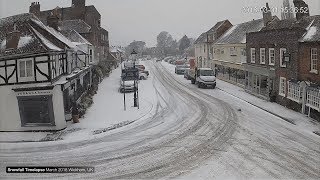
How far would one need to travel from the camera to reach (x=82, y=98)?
81.3 feet

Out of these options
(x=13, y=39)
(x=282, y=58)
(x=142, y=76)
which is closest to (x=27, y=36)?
(x=13, y=39)

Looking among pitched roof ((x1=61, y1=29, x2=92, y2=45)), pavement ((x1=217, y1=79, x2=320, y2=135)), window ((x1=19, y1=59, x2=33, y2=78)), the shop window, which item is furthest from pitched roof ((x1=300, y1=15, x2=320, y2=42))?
pitched roof ((x1=61, y1=29, x2=92, y2=45))

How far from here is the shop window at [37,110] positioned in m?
16.8

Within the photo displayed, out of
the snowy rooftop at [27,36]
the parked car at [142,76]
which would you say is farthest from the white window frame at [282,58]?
the parked car at [142,76]

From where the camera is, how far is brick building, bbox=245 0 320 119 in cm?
2130

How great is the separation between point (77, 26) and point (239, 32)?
19117 millimetres

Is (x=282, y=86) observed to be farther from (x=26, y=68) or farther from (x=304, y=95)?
(x=26, y=68)

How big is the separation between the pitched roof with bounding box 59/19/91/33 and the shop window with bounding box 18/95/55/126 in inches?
309

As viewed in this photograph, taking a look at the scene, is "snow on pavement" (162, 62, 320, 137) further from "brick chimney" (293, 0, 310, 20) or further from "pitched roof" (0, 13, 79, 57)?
"pitched roof" (0, 13, 79, 57)

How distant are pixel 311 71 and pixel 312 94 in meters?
1.46

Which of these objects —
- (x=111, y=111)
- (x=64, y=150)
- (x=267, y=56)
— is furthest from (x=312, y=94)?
(x=64, y=150)

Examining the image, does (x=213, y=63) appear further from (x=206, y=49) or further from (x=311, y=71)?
(x=311, y=71)

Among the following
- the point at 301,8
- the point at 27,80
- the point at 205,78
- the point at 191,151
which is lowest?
the point at 191,151

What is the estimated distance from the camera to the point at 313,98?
20.8 metres
